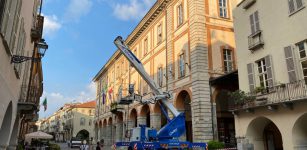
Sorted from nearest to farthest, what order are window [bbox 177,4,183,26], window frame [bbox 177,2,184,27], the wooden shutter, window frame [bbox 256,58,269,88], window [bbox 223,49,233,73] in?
the wooden shutter, window frame [bbox 256,58,269,88], window [bbox 223,49,233,73], window frame [bbox 177,2,184,27], window [bbox 177,4,183,26]

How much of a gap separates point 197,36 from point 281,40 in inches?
340

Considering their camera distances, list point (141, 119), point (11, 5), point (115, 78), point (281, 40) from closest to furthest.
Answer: point (11, 5), point (281, 40), point (141, 119), point (115, 78)

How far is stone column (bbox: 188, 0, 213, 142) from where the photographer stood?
19531 mm

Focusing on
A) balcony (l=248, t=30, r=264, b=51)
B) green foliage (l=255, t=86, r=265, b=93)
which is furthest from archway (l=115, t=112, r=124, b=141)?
Result: green foliage (l=255, t=86, r=265, b=93)

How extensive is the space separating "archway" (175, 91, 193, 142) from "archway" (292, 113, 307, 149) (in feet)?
36.1

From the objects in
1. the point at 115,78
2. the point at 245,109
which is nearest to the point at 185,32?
the point at 245,109

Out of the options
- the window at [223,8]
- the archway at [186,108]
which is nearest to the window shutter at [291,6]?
the window at [223,8]

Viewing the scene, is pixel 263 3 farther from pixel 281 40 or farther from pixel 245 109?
pixel 245 109

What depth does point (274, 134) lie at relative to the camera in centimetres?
1570

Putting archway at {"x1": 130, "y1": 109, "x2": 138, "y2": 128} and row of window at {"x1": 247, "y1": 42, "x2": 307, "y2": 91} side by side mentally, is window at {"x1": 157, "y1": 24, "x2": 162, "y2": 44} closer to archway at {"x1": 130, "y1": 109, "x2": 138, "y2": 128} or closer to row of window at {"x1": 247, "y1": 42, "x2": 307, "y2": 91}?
archway at {"x1": 130, "y1": 109, "x2": 138, "y2": 128}

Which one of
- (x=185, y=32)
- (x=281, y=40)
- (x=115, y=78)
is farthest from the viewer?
(x=115, y=78)

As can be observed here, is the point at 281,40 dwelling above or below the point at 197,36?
below

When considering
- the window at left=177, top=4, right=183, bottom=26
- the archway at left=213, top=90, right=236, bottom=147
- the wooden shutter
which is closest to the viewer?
the wooden shutter

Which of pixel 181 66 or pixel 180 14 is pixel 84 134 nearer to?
pixel 181 66
